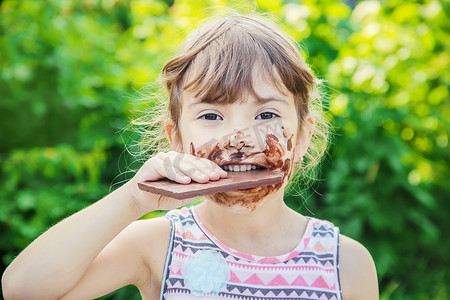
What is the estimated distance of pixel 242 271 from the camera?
1965 millimetres

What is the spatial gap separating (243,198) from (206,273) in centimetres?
30

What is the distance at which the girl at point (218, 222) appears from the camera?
177cm

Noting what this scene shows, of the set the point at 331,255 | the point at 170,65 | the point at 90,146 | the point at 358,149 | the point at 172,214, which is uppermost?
the point at 170,65

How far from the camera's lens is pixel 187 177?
5.65 feet

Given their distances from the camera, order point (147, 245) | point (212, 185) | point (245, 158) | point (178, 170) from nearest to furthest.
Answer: point (212, 185), point (178, 170), point (245, 158), point (147, 245)

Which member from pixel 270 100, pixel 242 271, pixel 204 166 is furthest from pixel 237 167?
pixel 242 271

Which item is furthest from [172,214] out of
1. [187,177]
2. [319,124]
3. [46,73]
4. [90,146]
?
[46,73]

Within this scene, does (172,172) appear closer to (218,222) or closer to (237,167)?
(237,167)

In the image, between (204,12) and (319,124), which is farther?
(204,12)

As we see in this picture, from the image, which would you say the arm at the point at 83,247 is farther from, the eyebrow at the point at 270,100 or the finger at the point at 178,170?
the eyebrow at the point at 270,100

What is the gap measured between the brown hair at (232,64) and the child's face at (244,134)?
1.5 inches

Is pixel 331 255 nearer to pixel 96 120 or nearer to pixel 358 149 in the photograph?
pixel 358 149

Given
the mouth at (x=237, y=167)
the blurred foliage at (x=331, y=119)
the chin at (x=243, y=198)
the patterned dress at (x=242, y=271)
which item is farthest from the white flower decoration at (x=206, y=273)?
the blurred foliage at (x=331, y=119)

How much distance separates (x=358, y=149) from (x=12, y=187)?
221 centimetres
